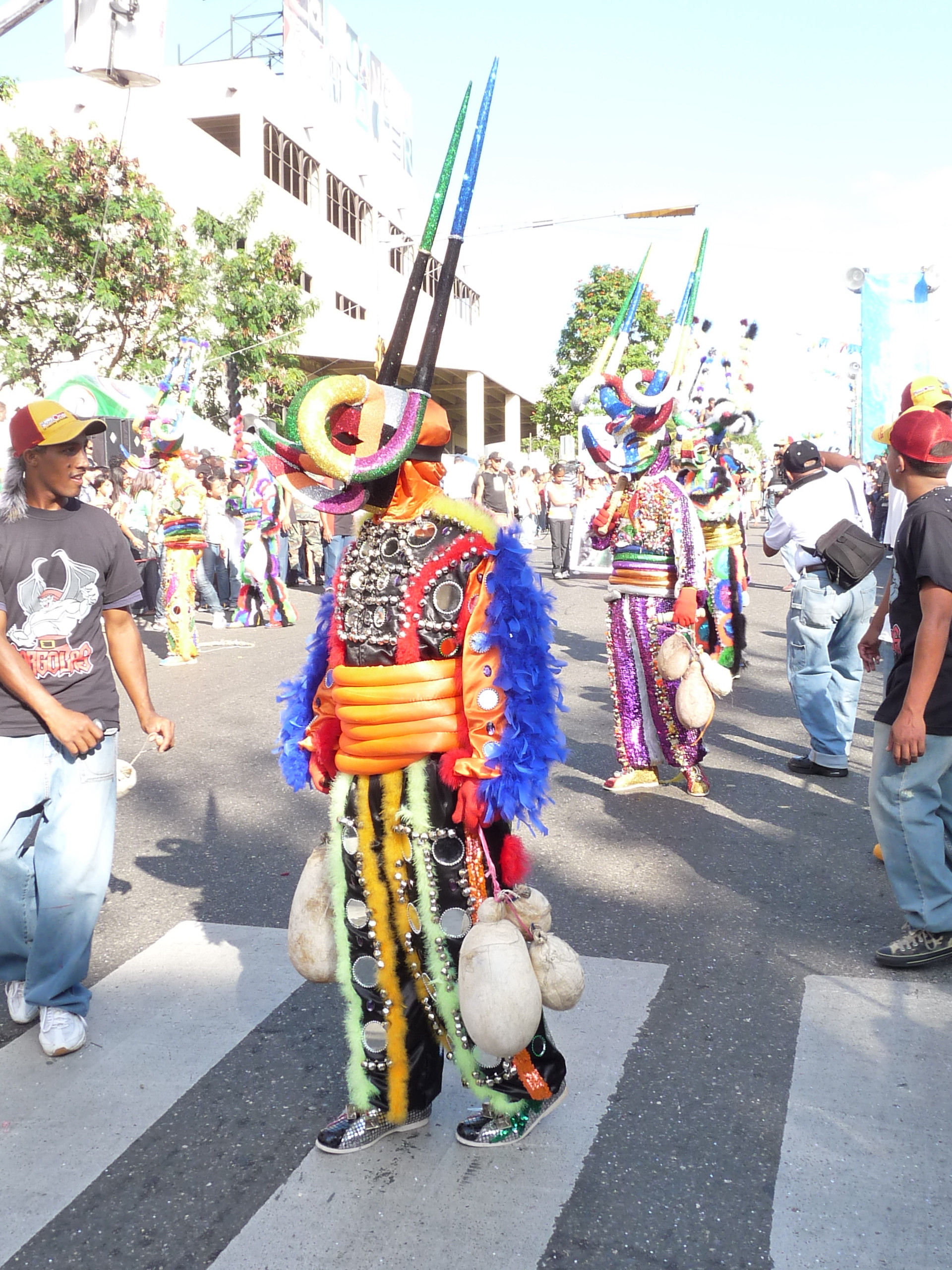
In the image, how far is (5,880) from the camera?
3.46 m

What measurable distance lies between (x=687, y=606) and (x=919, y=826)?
2165 mm

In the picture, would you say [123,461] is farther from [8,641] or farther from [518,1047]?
[518,1047]

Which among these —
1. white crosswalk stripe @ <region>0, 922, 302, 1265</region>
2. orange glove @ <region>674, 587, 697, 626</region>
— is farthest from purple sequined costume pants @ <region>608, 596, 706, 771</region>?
white crosswalk stripe @ <region>0, 922, 302, 1265</region>

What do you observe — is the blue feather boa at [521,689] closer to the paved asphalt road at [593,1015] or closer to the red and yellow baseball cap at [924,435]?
the paved asphalt road at [593,1015]

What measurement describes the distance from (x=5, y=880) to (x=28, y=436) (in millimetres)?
1396

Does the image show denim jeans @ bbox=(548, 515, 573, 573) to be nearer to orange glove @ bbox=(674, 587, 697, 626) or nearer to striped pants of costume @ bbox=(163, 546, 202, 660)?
striped pants of costume @ bbox=(163, 546, 202, 660)

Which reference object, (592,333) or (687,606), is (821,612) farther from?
(592,333)

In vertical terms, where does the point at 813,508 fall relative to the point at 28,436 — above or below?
below

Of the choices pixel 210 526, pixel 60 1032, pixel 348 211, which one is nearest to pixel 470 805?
pixel 60 1032

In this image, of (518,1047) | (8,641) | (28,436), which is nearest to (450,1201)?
(518,1047)

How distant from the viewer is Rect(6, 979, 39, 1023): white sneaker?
143 inches

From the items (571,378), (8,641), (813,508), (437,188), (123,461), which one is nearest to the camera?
(437,188)

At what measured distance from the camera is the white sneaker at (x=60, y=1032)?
→ 340 centimetres

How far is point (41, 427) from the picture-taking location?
134 inches
